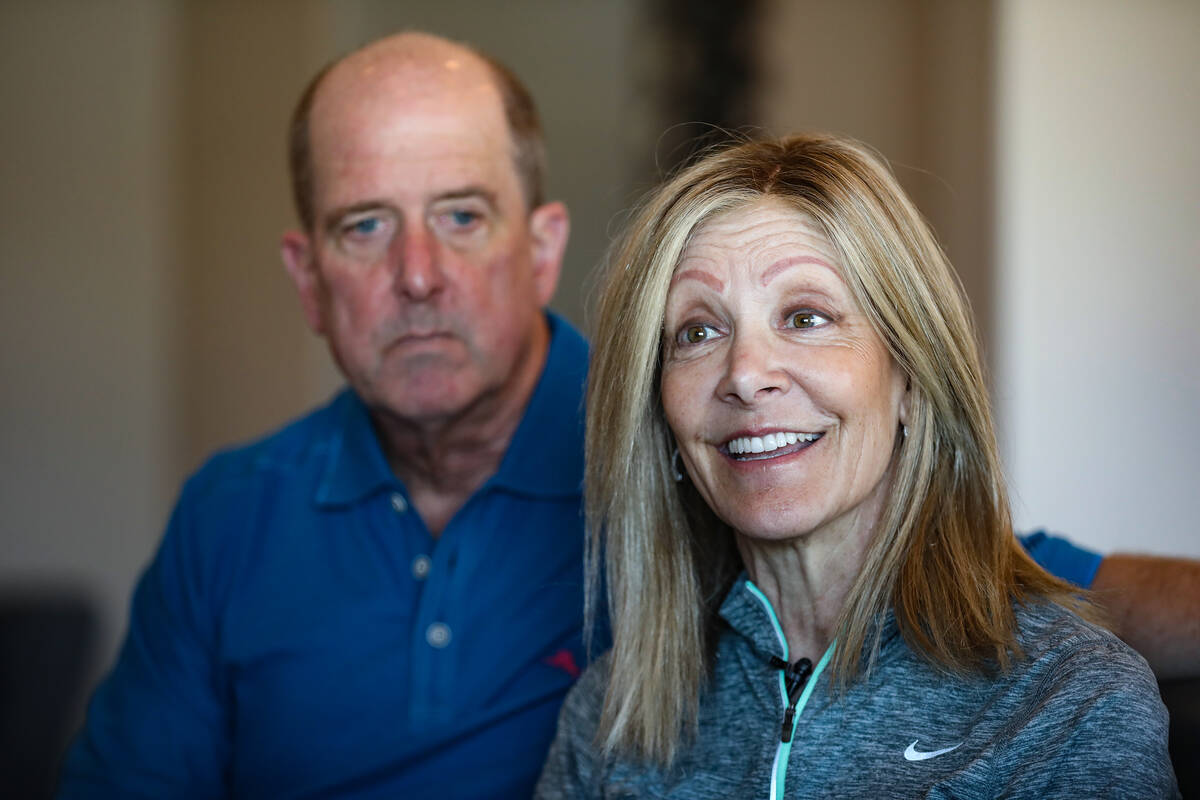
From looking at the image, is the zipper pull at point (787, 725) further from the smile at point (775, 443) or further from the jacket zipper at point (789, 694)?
the smile at point (775, 443)

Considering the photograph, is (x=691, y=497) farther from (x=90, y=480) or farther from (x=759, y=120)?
(x=90, y=480)

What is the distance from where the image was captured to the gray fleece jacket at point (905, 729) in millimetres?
1187

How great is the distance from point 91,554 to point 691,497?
330 centimetres

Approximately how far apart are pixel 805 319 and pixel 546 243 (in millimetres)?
930

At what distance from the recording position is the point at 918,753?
4.36 feet

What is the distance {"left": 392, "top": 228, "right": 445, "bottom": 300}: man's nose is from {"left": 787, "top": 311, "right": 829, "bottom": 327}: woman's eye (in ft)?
2.55

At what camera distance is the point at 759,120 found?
443 centimetres

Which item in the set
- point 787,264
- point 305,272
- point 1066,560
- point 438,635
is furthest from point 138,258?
point 1066,560

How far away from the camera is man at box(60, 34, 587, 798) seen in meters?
1.97

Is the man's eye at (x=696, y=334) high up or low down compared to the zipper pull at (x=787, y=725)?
up

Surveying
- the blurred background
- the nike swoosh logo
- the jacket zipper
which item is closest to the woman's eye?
the jacket zipper

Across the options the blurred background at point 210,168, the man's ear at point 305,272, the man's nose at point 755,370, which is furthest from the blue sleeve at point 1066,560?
the blurred background at point 210,168

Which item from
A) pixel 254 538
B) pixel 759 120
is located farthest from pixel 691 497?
pixel 759 120

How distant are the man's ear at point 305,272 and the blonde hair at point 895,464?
2.56ft
